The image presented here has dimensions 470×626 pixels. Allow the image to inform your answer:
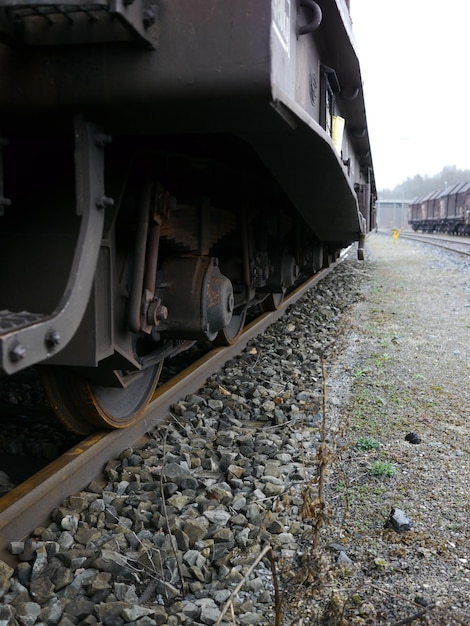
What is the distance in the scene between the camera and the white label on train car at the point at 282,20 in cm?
172

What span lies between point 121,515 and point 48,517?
301 millimetres

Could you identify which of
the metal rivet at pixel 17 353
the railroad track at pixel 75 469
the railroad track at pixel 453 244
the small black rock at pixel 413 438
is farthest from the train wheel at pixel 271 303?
the railroad track at pixel 453 244

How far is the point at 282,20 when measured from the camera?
1.91 m

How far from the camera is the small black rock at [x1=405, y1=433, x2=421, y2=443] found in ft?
11.1

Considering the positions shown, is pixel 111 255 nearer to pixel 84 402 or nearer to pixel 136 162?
pixel 136 162

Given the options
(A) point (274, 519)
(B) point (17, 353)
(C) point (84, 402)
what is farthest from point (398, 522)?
(B) point (17, 353)

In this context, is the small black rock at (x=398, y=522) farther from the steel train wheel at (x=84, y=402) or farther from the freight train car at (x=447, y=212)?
the freight train car at (x=447, y=212)

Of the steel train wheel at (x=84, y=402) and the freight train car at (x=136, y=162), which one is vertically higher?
the freight train car at (x=136, y=162)

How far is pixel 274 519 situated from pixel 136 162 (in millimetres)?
1621

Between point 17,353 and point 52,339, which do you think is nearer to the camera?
point 17,353

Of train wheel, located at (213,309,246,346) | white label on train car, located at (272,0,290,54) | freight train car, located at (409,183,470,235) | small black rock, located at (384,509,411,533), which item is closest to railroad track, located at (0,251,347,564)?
train wheel, located at (213,309,246,346)

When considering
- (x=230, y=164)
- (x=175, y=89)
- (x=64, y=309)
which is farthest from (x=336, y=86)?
(x=64, y=309)

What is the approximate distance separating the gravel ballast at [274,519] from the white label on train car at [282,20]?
1.51 meters

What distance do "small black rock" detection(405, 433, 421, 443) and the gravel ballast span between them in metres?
0.01
